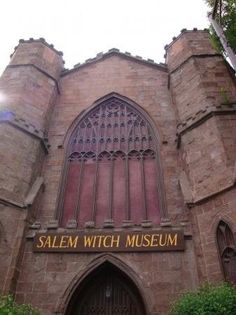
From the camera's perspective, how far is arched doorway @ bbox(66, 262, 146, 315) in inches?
310

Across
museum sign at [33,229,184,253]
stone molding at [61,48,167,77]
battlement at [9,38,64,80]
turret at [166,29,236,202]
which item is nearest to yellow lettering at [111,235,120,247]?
museum sign at [33,229,184,253]

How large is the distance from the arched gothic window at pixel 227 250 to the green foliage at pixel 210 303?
104cm

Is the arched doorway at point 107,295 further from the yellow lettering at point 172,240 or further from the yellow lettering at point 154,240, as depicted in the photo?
the yellow lettering at point 172,240

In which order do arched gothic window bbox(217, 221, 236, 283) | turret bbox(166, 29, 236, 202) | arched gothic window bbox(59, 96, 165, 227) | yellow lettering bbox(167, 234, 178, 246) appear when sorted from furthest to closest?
arched gothic window bbox(59, 96, 165, 227) → turret bbox(166, 29, 236, 202) → yellow lettering bbox(167, 234, 178, 246) → arched gothic window bbox(217, 221, 236, 283)

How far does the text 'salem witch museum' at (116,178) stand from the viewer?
7.81 meters

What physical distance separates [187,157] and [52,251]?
4636mm

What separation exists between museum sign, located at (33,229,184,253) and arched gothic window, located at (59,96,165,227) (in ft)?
1.74

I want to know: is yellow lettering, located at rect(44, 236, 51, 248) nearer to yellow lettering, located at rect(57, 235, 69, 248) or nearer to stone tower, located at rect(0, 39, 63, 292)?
yellow lettering, located at rect(57, 235, 69, 248)

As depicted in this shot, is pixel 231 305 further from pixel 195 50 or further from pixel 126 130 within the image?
pixel 195 50

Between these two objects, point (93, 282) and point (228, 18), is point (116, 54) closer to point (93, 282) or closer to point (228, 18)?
point (228, 18)

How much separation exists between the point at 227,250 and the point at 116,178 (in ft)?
14.5

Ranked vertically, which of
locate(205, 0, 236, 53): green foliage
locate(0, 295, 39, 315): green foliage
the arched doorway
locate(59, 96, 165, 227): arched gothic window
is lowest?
locate(0, 295, 39, 315): green foliage

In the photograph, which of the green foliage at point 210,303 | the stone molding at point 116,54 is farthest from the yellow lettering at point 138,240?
the stone molding at point 116,54

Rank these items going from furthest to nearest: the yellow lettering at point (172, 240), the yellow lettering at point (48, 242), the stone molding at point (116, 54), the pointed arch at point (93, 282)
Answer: the stone molding at point (116, 54) → the yellow lettering at point (48, 242) → the yellow lettering at point (172, 240) → the pointed arch at point (93, 282)
